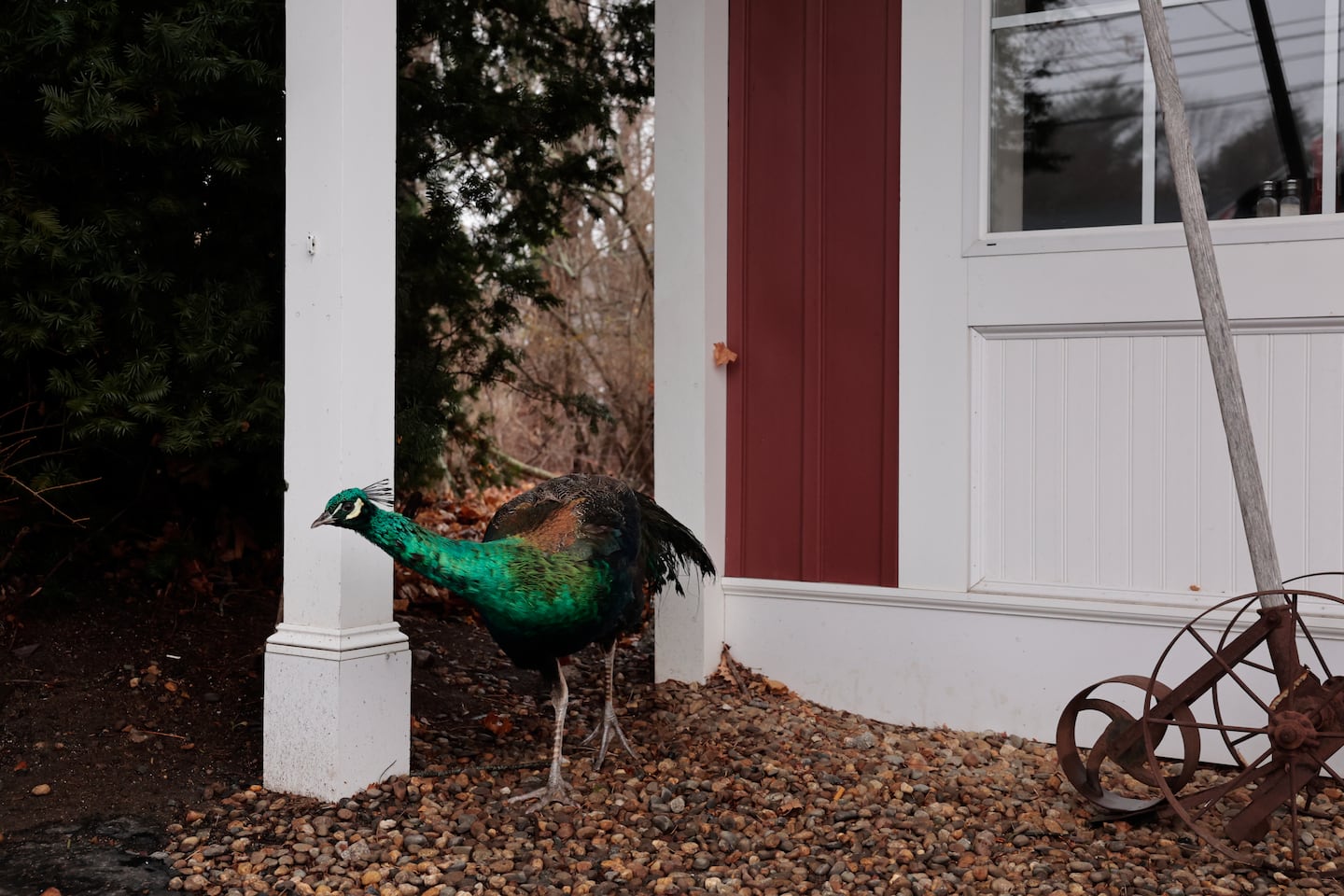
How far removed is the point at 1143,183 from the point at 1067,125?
1.26 feet

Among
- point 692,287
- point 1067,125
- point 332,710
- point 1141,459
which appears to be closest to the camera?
point 332,710

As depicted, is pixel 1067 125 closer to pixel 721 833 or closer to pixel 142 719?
pixel 721 833

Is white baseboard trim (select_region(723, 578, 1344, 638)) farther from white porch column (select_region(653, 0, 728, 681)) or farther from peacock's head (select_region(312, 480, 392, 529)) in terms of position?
peacock's head (select_region(312, 480, 392, 529))

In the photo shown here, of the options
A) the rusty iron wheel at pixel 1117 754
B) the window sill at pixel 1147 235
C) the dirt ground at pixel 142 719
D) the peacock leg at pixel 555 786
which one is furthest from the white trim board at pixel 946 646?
the peacock leg at pixel 555 786

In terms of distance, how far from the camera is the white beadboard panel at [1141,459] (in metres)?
4.18

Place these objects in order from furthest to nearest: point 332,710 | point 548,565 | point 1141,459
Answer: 1. point 1141,459
2. point 332,710
3. point 548,565

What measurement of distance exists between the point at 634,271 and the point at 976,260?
787 cm

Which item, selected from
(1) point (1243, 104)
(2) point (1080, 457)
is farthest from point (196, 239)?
(1) point (1243, 104)

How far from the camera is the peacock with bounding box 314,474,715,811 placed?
3365 millimetres

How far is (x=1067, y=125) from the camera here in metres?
4.64

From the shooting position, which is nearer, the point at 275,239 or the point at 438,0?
the point at 275,239

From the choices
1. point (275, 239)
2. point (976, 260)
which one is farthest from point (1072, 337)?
point (275, 239)

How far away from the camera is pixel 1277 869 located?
3.24 metres

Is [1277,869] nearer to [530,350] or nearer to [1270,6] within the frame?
[1270,6]
